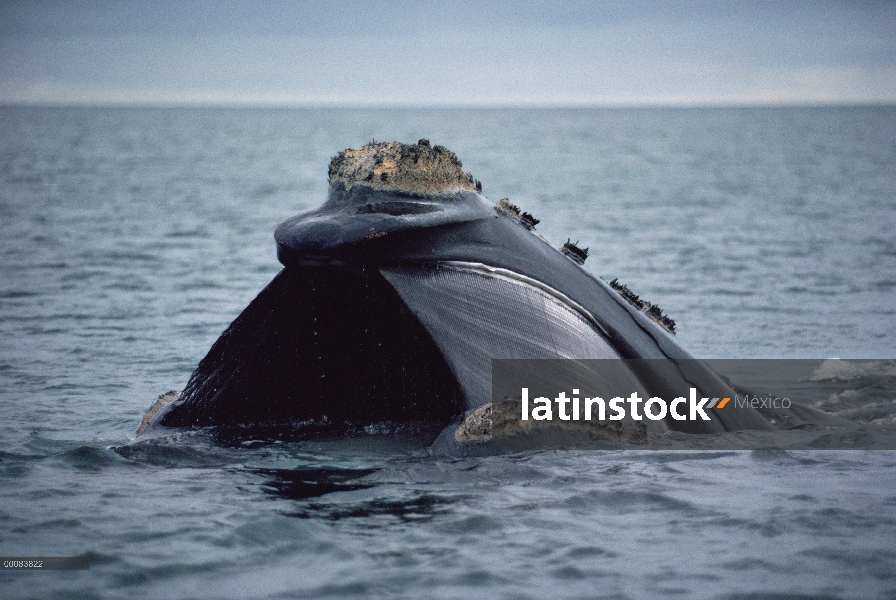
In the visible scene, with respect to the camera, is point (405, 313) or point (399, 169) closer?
point (405, 313)

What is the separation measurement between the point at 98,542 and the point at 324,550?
114 centimetres

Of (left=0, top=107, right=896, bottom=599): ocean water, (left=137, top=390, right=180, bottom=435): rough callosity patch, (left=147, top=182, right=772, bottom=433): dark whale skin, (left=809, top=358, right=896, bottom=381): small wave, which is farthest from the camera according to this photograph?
(left=809, top=358, right=896, bottom=381): small wave

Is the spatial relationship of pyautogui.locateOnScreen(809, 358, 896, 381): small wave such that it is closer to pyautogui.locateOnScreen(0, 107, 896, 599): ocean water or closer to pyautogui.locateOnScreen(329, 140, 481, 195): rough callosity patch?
pyautogui.locateOnScreen(0, 107, 896, 599): ocean water

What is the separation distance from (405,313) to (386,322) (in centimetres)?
21

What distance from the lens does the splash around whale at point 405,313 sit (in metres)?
5.98

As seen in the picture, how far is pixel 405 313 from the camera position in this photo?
5996 mm

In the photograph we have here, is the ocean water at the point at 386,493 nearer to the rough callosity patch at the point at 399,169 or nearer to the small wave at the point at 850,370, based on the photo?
the small wave at the point at 850,370

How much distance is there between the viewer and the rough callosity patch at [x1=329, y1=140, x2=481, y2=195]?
608 centimetres

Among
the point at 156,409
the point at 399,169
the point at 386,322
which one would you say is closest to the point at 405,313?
the point at 386,322

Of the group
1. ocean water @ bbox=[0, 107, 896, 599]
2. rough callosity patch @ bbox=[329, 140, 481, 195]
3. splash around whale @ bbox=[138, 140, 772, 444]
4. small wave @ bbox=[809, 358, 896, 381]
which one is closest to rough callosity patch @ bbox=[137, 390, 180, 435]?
ocean water @ bbox=[0, 107, 896, 599]

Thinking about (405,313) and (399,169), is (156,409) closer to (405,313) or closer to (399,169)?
(405,313)

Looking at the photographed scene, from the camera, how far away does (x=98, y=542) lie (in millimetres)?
5824

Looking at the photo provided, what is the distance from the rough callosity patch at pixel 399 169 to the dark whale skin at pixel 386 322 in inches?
2.0

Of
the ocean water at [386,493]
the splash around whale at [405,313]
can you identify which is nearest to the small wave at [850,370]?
the ocean water at [386,493]
